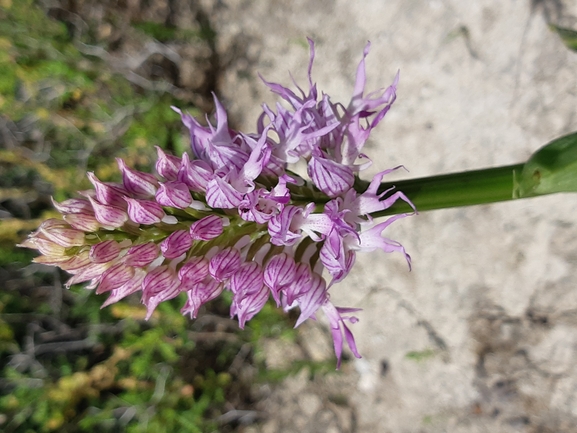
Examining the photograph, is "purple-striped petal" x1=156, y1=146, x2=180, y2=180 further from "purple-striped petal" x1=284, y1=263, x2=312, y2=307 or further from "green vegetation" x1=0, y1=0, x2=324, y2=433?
"green vegetation" x1=0, y1=0, x2=324, y2=433

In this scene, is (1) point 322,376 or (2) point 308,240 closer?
(2) point 308,240

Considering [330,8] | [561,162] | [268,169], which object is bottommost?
[268,169]

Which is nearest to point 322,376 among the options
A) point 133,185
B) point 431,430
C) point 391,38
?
point 431,430

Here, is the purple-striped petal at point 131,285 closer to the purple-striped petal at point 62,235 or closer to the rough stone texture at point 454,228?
the purple-striped petal at point 62,235

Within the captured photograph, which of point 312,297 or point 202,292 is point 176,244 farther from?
point 312,297

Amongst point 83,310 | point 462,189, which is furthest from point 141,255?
point 83,310

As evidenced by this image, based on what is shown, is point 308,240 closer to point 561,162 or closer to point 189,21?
point 561,162

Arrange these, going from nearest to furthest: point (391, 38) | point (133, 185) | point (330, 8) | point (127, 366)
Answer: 1. point (133, 185)
2. point (391, 38)
3. point (330, 8)
4. point (127, 366)

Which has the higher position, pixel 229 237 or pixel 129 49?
pixel 129 49
